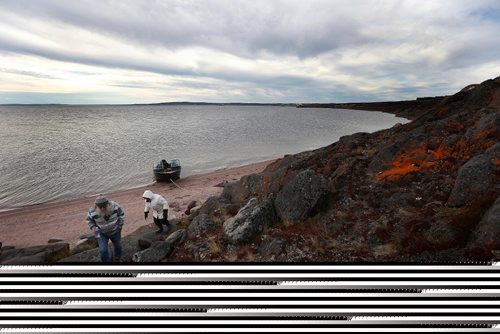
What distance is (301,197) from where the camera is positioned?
6484 mm

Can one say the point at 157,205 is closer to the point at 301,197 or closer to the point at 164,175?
the point at 301,197

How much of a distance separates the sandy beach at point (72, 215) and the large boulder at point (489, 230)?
1254 centimetres

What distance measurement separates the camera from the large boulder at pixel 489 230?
3.23 metres

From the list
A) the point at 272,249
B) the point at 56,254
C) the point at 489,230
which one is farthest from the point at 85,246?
the point at 489,230

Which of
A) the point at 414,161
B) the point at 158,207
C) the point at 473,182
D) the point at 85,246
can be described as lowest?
the point at 85,246

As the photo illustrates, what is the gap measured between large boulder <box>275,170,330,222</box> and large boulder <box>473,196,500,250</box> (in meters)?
3.16

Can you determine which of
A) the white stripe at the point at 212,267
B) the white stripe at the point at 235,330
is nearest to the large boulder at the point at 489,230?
the white stripe at the point at 212,267

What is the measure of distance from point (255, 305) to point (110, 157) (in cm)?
3439

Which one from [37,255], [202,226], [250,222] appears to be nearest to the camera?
[250,222]

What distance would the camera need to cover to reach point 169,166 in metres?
22.6

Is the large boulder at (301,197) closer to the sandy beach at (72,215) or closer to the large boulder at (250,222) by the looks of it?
the large boulder at (250,222)

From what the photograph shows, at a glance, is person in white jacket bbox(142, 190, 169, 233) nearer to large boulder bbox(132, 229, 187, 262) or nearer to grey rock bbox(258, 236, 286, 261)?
large boulder bbox(132, 229, 187, 262)

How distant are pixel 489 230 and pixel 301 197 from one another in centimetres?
359

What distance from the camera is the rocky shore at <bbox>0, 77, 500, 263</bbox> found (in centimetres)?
405
